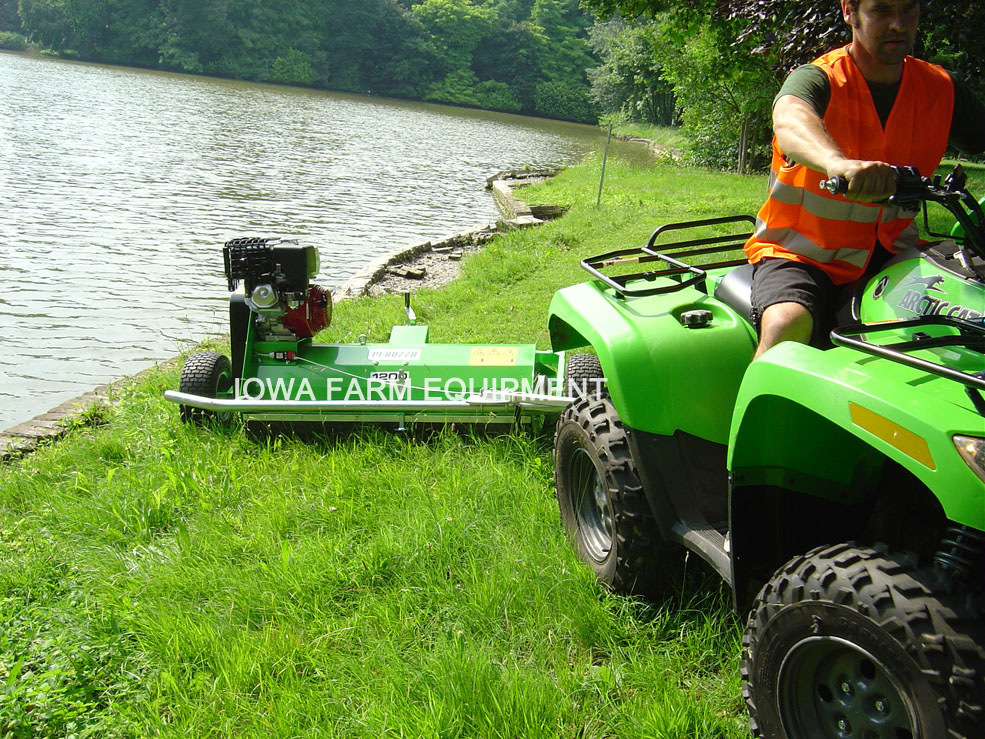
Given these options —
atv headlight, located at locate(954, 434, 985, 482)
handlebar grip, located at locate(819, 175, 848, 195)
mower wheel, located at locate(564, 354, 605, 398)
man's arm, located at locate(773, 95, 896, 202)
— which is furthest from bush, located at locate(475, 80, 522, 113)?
atv headlight, located at locate(954, 434, 985, 482)

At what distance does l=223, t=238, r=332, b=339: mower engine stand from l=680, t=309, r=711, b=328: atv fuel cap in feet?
8.34

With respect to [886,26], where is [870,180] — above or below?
below

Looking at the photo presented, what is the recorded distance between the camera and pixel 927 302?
215 cm

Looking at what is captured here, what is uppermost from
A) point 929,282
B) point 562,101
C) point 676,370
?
point 562,101

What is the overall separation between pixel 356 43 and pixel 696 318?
2693 inches

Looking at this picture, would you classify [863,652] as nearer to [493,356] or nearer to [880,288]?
[880,288]

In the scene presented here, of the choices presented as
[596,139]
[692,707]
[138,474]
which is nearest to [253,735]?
[692,707]

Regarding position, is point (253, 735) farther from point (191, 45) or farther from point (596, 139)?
point (191, 45)

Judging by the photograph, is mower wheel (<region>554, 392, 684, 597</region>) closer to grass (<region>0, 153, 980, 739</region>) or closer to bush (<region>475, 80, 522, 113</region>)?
grass (<region>0, 153, 980, 739</region>)

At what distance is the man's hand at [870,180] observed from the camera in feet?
6.38

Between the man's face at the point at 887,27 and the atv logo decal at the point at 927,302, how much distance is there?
776mm

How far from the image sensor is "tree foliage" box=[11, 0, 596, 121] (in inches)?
2271

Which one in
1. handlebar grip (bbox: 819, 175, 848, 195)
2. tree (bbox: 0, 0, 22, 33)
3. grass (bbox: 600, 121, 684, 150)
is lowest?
handlebar grip (bbox: 819, 175, 848, 195)

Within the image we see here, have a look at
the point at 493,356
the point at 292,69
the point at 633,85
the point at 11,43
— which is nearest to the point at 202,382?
the point at 493,356
